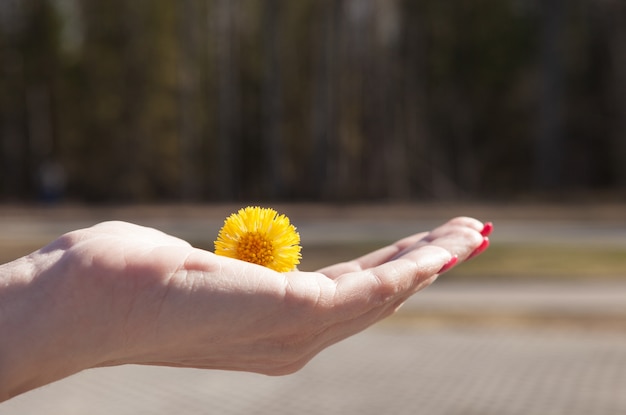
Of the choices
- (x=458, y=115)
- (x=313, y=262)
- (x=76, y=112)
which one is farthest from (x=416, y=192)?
(x=313, y=262)

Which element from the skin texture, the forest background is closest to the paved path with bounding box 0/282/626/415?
the skin texture

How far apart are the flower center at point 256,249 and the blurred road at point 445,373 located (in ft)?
17.3

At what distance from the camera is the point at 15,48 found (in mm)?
40688

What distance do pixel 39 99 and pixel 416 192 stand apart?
18.6m

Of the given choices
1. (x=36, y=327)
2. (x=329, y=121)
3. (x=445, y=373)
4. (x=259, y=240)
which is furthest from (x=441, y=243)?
(x=329, y=121)

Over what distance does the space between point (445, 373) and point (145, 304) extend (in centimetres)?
698

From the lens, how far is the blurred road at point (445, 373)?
7199 millimetres

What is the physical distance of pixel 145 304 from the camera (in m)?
1.66

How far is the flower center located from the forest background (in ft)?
101

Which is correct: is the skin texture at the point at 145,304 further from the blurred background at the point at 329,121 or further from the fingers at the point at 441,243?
the blurred background at the point at 329,121

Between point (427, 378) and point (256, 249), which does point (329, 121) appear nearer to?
point (427, 378)

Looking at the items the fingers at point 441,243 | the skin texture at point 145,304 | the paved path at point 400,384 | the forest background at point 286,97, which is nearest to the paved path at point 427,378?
the paved path at point 400,384

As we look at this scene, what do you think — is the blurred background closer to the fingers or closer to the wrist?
the fingers

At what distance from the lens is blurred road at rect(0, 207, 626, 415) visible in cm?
720
